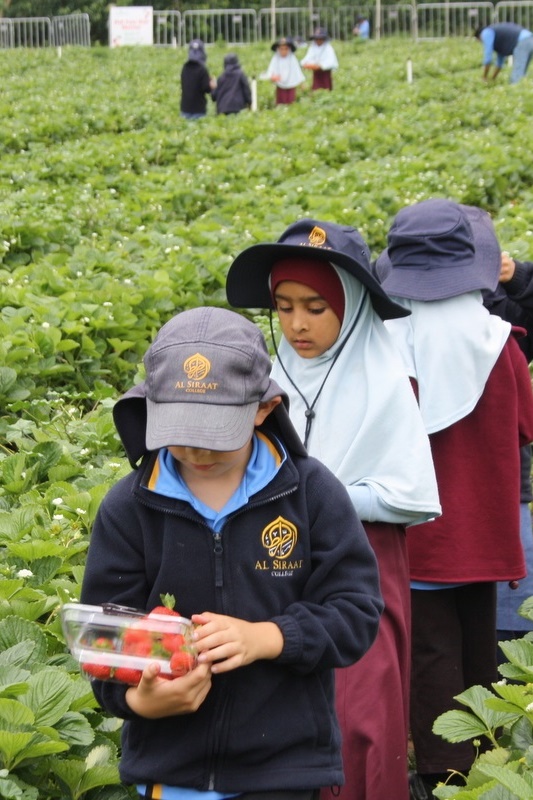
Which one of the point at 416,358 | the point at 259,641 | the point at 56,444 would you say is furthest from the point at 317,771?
the point at 56,444

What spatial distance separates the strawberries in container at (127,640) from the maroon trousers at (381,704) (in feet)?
2.54

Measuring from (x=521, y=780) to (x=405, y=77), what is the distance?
81.3ft

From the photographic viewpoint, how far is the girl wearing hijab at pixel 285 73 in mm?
21844

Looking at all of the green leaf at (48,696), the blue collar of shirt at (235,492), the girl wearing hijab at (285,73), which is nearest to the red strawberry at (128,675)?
the blue collar of shirt at (235,492)

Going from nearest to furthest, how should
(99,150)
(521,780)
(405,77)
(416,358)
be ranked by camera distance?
(521,780), (416,358), (99,150), (405,77)

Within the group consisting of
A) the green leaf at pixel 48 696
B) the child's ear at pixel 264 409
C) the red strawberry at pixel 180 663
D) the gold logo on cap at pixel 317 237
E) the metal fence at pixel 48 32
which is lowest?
the green leaf at pixel 48 696

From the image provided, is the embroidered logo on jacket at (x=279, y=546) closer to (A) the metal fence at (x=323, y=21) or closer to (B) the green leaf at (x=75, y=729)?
(B) the green leaf at (x=75, y=729)

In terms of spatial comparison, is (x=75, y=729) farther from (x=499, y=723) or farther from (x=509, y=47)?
(x=509, y=47)

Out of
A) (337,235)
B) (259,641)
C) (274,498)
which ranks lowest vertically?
(259,641)

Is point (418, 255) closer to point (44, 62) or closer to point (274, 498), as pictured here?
point (274, 498)

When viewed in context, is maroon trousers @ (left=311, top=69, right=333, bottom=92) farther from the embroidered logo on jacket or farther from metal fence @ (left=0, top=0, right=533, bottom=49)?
the embroidered logo on jacket

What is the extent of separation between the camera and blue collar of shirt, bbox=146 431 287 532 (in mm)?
2254

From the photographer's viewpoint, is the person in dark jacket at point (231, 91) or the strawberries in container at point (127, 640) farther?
the person in dark jacket at point (231, 91)

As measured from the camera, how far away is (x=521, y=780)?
→ 214cm
